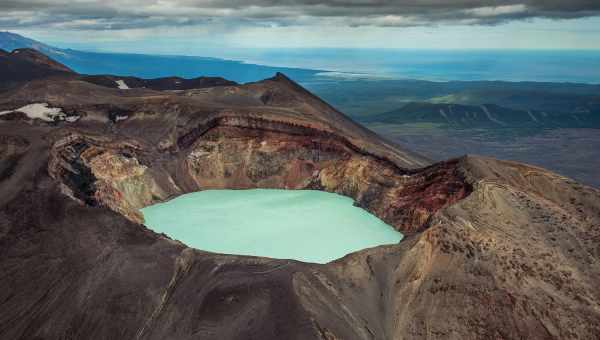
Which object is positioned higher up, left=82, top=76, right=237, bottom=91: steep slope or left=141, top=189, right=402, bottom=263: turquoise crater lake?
left=82, top=76, right=237, bottom=91: steep slope

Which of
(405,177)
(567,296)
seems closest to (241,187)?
(405,177)

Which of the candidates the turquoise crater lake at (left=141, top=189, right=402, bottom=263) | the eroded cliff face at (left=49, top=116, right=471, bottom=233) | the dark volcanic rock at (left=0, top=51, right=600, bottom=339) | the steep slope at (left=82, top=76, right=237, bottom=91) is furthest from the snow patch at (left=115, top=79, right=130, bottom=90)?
the turquoise crater lake at (left=141, top=189, right=402, bottom=263)

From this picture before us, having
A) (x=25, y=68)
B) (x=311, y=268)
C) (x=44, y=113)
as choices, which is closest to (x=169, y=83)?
(x=25, y=68)

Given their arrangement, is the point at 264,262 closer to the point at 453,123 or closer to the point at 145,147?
the point at 145,147

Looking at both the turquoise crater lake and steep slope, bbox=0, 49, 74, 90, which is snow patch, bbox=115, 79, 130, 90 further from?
the turquoise crater lake

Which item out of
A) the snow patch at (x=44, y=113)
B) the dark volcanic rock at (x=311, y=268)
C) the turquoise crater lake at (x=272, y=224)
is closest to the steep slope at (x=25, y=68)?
the snow patch at (x=44, y=113)

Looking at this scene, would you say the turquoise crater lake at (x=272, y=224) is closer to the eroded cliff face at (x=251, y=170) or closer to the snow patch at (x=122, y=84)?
the eroded cliff face at (x=251, y=170)

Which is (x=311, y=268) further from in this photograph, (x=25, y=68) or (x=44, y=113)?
(x=25, y=68)
